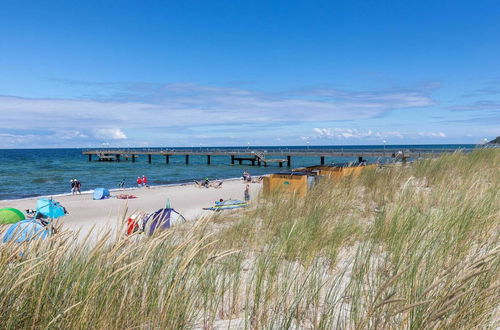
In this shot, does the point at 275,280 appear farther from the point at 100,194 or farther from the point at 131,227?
the point at 100,194

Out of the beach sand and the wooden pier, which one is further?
the wooden pier

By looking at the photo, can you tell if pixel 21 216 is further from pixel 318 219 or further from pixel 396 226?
pixel 396 226

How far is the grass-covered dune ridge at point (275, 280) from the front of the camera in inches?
70.2

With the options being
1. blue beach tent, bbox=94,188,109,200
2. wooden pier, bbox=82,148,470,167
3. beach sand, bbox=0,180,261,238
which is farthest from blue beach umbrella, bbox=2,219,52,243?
wooden pier, bbox=82,148,470,167

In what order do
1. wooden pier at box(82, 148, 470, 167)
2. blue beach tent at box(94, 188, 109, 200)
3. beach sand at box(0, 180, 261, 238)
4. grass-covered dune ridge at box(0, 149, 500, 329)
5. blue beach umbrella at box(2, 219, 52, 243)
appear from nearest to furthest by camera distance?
1. grass-covered dune ridge at box(0, 149, 500, 329)
2. blue beach umbrella at box(2, 219, 52, 243)
3. beach sand at box(0, 180, 261, 238)
4. blue beach tent at box(94, 188, 109, 200)
5. wooden pier at box(82, 148, 470, 167)

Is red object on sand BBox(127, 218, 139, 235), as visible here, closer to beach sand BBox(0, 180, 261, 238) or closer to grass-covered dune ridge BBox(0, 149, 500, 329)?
grass-covered dune ridge BBox(0, 149, 500, 329)

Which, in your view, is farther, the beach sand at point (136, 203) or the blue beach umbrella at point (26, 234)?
the beach sand at point (136, 203)

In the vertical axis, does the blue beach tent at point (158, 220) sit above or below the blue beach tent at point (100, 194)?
above

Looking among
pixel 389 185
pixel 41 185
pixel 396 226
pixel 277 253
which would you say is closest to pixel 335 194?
pixel 389 185

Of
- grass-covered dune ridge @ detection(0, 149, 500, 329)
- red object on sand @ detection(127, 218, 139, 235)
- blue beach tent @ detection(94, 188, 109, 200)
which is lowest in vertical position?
blue beach tent @ detection(94, 188, 109, 200)

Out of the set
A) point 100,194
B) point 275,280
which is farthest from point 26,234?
point 100,194

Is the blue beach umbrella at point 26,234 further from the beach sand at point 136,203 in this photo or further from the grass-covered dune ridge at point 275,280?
the beach sand at point 136,203

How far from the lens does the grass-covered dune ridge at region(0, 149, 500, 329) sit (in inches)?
70.2

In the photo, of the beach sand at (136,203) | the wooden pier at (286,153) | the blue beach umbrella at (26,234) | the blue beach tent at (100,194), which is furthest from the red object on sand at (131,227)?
the wooden pier at (286,153)
